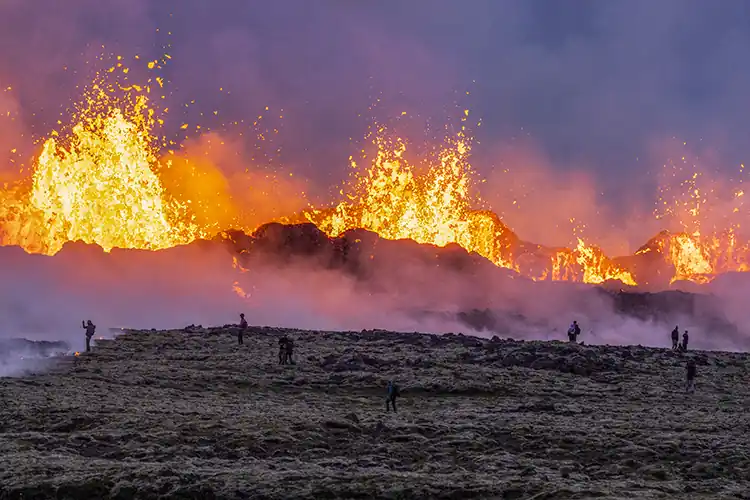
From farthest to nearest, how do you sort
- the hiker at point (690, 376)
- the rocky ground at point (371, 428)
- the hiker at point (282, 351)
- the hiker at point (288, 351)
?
the hiker at point (288, 351) → the hiker at point (282, 351) → the hiker at point (690, 376) → the rocky ground at point (371, 428)

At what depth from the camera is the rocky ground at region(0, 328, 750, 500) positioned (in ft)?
95.3

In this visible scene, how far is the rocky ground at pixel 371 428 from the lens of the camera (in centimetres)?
2905

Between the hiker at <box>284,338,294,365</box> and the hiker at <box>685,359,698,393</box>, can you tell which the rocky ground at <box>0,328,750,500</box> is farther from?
the hiker at <box>284,338,294,365</box>

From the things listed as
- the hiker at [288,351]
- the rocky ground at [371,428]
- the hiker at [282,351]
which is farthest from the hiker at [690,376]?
the hiker at [282,351]

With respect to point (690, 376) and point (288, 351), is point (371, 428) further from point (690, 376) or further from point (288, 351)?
point (288, 351)

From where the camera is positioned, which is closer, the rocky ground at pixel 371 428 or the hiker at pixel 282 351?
the rocky ground at pixel 371 428

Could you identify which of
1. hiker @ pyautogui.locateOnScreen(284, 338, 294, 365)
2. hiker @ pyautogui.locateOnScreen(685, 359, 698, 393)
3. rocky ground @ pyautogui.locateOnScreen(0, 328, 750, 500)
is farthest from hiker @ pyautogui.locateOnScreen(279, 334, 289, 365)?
hiker @ pyautogui.locateOnScreen(685, 359, 698, 393)

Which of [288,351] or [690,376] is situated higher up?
[690,376]

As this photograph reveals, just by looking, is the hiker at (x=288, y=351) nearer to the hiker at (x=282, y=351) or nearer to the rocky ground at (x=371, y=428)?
the hiker at (x=282, y=351)

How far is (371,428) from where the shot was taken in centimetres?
3828

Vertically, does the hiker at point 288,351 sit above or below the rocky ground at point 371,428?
above

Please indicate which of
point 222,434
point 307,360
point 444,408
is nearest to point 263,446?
point 222,434

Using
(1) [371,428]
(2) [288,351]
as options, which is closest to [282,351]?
(2) [288,351]

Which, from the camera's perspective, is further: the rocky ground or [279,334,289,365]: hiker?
[279,334,289,365]: hiker
